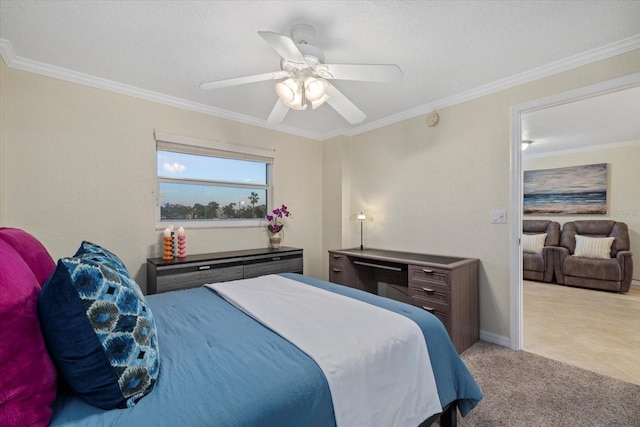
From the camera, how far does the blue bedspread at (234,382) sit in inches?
33.1

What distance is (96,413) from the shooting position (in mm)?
845

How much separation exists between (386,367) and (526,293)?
14.8ft

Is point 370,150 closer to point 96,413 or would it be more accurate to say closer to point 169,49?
point 169,49

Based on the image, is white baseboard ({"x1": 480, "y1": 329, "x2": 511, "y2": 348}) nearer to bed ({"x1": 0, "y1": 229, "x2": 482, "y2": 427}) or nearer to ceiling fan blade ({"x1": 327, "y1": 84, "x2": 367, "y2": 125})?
bed ({"x1": 0, "y1": 229, "x2": 482, "y2": 427})

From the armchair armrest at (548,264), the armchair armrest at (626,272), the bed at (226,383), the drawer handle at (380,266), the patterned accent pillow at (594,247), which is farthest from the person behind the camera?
the armchair armrest at (548,264)

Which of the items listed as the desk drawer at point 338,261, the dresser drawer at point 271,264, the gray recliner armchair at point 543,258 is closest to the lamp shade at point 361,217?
the desk drawer at point 338,261

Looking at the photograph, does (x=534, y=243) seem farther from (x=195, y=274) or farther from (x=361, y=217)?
(x=195, y=274)

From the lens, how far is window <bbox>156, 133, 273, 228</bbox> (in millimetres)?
3160

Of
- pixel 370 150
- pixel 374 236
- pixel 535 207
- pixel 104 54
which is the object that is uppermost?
pixel 104 54

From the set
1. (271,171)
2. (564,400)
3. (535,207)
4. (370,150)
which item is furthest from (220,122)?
(535,207)

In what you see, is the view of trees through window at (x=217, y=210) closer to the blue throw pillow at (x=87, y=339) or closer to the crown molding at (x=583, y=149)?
the blue throw pillow at (x=87, y=339)

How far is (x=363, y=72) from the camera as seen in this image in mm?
1795

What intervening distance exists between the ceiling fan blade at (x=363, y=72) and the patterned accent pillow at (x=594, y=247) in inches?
207

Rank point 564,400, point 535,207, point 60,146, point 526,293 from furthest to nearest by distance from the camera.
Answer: point 535,207 → point 526,293 → point 60,146 → point 564,400
